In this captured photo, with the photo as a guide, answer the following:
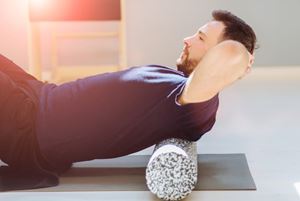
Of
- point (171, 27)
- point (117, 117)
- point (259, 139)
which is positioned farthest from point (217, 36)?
point (171, 27)

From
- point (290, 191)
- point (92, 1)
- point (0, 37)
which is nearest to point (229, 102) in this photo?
point (92, 1)

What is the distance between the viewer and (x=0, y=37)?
4168mm

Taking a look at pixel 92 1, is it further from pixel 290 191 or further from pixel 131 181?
pixel 290 191

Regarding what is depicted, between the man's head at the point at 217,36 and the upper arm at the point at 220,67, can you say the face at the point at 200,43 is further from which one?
the upper arm at the point at 220,67

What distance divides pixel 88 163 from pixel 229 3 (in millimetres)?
2460

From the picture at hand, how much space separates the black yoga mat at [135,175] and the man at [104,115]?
3.4 inches

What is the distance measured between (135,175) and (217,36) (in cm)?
56

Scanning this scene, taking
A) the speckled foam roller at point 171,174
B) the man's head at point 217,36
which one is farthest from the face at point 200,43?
the speckled foam roller at point 171,174

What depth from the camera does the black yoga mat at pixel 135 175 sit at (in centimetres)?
172

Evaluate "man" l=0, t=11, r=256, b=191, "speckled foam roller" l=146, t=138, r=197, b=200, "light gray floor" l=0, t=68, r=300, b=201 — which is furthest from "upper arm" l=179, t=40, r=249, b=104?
"light gray floor" l=0, t=68, r=300, b=201

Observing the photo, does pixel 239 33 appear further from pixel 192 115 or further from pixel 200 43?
pixel 192 115

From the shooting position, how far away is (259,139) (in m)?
2.32

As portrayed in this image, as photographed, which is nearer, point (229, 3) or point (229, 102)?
point (229, 102)

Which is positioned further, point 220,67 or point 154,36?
point 154,36
